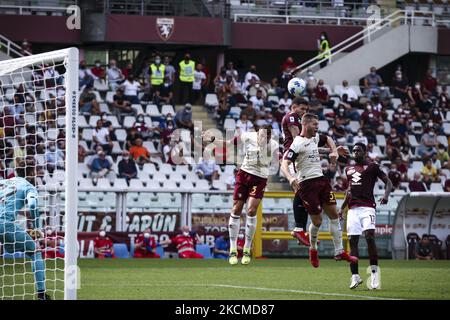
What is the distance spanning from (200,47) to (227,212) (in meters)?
14.0

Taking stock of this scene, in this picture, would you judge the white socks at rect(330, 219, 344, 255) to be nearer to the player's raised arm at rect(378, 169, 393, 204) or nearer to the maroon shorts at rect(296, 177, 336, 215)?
the maroon shorts at rect(296, 177, 336, 215)

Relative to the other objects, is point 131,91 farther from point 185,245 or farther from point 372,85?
point 372,85

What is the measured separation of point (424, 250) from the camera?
3022 centimetres

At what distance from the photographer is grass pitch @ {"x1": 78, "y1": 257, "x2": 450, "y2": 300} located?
15.9 m

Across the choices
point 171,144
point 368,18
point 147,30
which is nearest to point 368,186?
point 171,144

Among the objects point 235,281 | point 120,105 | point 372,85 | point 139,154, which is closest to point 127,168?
point 139,154

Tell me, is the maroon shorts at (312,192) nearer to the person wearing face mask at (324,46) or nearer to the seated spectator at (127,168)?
the seated spectator at (127,168)

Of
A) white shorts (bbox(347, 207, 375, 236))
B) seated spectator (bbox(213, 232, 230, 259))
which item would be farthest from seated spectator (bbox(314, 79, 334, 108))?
white shorts (bbox(347, 207, 375, 236))

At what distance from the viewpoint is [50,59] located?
1302 centimetres

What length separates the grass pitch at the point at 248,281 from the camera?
15915mm

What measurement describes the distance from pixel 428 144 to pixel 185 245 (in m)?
13.4

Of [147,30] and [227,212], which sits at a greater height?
[147,30]

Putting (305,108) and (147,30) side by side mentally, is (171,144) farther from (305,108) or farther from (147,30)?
(305,108)
